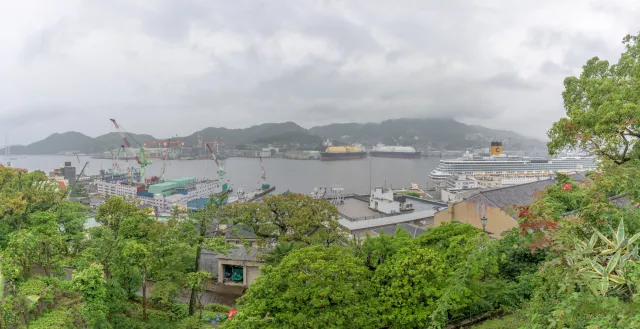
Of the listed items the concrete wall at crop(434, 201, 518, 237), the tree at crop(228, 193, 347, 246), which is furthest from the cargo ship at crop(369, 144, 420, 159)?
the tree at crop(228, 193, 347, 246)

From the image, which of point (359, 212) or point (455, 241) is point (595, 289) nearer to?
point (455, 241)

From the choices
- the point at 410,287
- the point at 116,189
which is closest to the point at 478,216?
the point at 410,287

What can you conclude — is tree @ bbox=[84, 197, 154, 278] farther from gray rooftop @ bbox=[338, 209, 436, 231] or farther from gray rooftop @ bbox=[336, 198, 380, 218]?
gray rooftop @ bbox=[336, 198, 380, 218]

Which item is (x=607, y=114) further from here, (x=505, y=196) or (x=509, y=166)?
(x=509, y=166)

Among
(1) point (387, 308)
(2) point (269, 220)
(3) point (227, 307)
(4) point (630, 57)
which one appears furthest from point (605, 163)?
(3) point (227, 307)

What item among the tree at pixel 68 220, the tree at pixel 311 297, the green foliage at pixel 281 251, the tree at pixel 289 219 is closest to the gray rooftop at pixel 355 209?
the tree at pixel 289 219

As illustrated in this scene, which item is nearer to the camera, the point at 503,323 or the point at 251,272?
the point at 503,323
